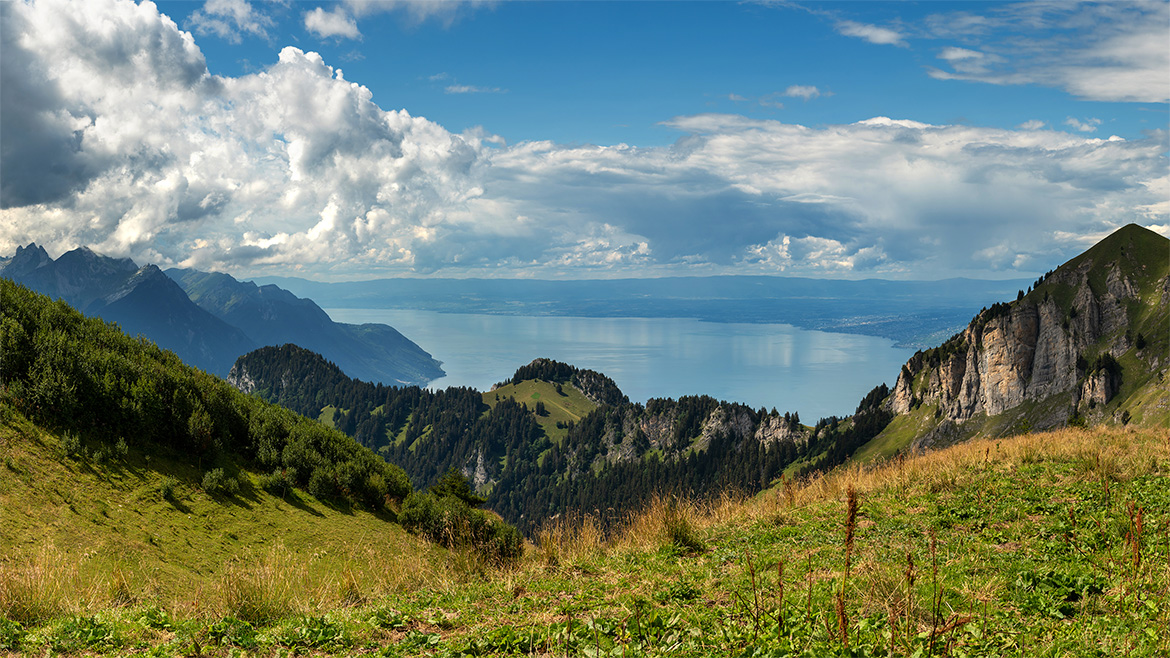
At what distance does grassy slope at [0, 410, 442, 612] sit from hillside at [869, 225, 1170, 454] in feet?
477

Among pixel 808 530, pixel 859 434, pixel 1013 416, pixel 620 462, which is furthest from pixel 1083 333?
pixel 808 530

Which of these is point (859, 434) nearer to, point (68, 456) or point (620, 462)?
point (620, 462)

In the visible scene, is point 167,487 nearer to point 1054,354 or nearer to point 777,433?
point 777,433

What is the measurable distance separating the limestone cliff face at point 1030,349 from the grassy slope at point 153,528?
15771 cm

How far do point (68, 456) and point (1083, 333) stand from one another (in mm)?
178960

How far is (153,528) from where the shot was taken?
10.7 m

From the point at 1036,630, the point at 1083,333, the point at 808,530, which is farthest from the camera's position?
the point at 1083,333

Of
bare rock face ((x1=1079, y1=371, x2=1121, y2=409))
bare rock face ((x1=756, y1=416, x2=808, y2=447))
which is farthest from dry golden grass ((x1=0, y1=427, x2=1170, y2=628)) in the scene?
bare rock face ((x1=756, y1=416, x2=808, y2=447))

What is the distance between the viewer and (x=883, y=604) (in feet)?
18.8

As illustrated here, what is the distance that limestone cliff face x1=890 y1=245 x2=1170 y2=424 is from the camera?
140 metres

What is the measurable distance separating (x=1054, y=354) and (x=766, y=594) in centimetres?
17777

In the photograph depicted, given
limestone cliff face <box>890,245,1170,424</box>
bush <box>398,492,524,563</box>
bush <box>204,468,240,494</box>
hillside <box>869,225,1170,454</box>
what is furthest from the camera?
limestone cliff face <box>890,245,1170,424</box>

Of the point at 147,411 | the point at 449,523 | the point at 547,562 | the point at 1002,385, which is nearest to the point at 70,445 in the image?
the point at 147,411

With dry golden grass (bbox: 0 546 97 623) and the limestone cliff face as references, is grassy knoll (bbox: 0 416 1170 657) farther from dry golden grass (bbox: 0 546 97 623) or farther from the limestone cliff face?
the limestone cliff face
